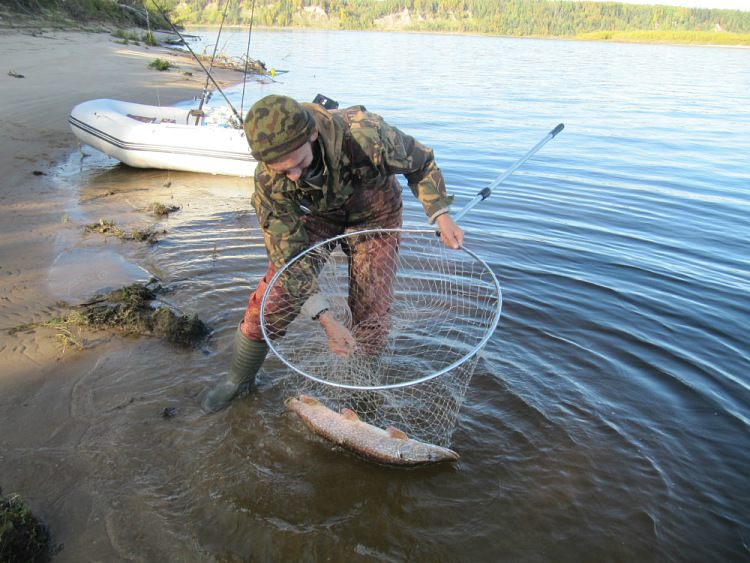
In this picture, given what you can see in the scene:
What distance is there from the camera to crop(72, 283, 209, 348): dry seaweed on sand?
4.45 metres

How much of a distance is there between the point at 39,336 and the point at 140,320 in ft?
2.41

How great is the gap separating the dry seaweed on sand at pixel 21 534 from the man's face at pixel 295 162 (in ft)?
6.85

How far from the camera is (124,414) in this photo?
3617 millimetres

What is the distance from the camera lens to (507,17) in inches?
4833

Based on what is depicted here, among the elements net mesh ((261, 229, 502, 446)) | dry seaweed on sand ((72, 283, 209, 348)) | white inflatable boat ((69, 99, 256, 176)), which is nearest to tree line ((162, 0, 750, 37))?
white inflatable boat ((69, 99, 256, 176))

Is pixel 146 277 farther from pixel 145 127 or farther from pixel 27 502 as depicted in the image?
pixel 145 127

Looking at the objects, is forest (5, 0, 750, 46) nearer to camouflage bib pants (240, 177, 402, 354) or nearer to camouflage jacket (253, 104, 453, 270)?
camouflage bib pants (240, 177, 402, 354)

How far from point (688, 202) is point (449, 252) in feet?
16.1

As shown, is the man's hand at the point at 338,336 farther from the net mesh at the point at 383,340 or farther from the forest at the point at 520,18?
the forest at the point at 520,18

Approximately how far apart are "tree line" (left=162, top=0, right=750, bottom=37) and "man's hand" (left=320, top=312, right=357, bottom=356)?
11248cm

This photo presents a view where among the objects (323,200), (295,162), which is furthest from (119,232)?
(295,162)

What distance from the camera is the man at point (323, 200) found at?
2.57 meters

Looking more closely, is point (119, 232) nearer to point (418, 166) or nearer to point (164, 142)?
point (164, 142)

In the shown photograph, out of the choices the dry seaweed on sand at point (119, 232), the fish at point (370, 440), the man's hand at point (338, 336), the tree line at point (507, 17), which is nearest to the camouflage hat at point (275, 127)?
the man's hand at point (338, 336)
